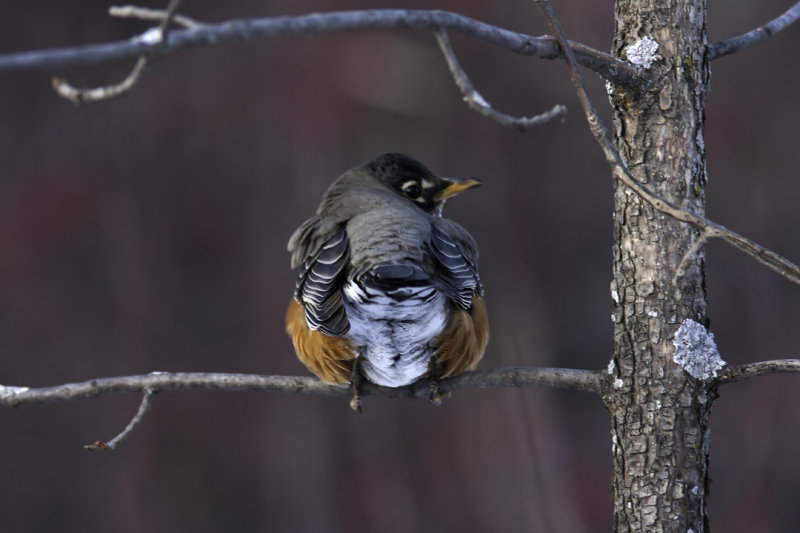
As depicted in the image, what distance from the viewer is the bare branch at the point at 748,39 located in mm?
1978

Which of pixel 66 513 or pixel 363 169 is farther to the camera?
Result: pixel 66 513

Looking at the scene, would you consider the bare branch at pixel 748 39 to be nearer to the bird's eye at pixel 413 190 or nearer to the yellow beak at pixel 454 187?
the yellow beak at pixel 454 187

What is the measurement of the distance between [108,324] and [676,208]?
615 cm

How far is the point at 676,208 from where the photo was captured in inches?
61.5

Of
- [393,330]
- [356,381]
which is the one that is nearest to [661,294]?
[393,330]

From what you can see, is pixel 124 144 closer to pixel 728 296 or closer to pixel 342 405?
pixel 342 405

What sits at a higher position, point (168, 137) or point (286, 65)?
point (286, 65)

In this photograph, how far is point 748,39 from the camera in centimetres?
202

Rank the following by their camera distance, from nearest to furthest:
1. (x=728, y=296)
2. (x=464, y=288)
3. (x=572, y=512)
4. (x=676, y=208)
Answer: (x=676, y=208) < (x=464, y=288) < (x=572, y=512) < (x=728, y=296)

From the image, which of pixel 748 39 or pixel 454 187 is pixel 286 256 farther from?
pixel 748 39

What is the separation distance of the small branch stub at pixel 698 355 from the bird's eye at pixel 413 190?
163 cm

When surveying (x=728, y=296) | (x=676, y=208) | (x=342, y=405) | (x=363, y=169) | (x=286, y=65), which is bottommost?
(x=342, y=405)

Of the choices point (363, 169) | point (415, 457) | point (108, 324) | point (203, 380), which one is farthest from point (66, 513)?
point (203, 380)

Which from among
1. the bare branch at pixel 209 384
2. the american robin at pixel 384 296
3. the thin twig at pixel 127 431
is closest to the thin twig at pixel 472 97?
the american robin at pixel 384 296
